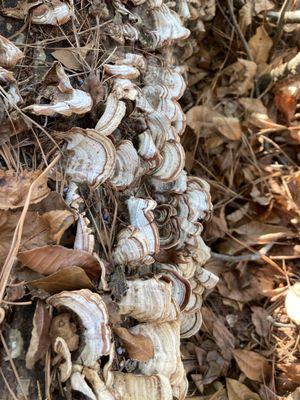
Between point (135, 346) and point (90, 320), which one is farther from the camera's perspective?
point (135, 346)

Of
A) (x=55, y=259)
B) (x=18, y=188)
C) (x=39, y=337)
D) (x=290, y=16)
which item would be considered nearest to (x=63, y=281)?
(x=55, y=259)

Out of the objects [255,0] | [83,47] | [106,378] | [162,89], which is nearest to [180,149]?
[162,89]

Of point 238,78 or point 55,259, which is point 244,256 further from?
point 55,259

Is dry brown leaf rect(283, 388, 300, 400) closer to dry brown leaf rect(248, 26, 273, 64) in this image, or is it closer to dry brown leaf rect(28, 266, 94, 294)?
dry brown leaf rect(28, 266, 94, 294)

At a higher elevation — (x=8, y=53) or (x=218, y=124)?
(x=8, y=53)

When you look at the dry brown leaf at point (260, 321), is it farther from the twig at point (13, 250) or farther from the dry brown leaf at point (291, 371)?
the twig at point (13, 250)

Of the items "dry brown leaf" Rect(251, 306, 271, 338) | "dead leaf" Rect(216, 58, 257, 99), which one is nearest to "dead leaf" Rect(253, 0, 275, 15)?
"dead leaf" Rect(216, 58, 257, 99)

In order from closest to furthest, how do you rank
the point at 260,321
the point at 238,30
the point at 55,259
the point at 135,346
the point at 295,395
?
the point at 55,259
the point at 135,346
the point at 295,395
the point at 260,321
the point at 238,30

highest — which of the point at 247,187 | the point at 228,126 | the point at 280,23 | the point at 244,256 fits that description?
the point at 280,23

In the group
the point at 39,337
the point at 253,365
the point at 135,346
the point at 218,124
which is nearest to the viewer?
the point at 39,337
